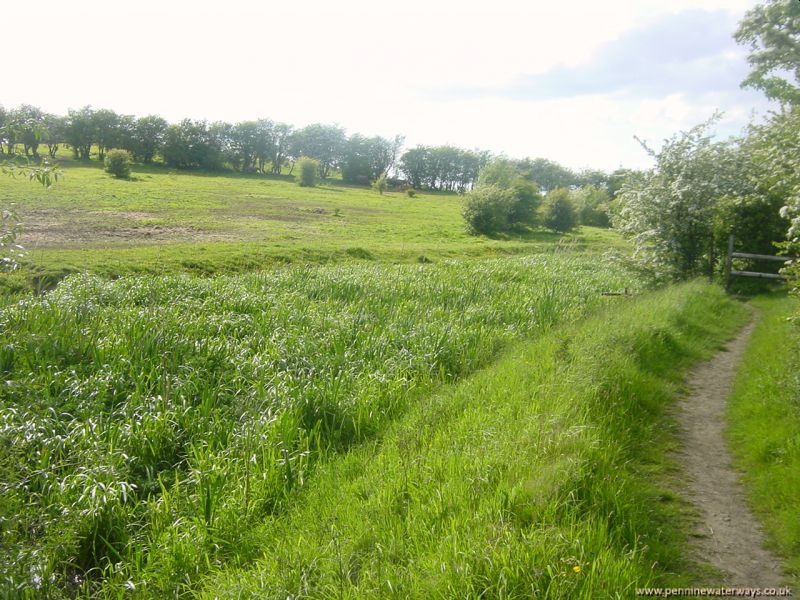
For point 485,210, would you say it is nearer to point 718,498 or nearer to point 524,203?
point 524,203

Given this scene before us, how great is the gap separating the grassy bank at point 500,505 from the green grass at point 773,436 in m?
0.72

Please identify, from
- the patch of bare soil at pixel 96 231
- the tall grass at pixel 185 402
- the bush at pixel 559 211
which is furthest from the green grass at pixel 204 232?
the bush at pixel 559 211

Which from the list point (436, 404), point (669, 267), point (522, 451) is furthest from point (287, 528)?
point (669, 267)

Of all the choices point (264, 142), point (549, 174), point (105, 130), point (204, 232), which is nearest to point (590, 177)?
point (549, 174)

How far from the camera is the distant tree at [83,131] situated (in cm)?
6919

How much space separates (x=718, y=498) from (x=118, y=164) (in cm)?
5941

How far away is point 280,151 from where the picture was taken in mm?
102750

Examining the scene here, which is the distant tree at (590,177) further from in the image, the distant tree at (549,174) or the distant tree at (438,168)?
the distant tree at (438,168)

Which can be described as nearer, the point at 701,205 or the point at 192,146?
the point at 701,205

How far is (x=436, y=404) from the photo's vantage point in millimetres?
7230

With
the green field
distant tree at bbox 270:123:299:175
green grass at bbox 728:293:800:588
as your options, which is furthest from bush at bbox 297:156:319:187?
green grass at bbox 728:293:800:588

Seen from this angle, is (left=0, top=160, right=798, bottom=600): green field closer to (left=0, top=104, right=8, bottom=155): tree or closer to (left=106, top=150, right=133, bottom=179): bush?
(left=0, top=104, right=8, bottom=155): tree

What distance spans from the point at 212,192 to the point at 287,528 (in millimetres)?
50158

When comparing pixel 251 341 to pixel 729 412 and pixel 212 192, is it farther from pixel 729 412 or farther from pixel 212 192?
pixel 212 192
